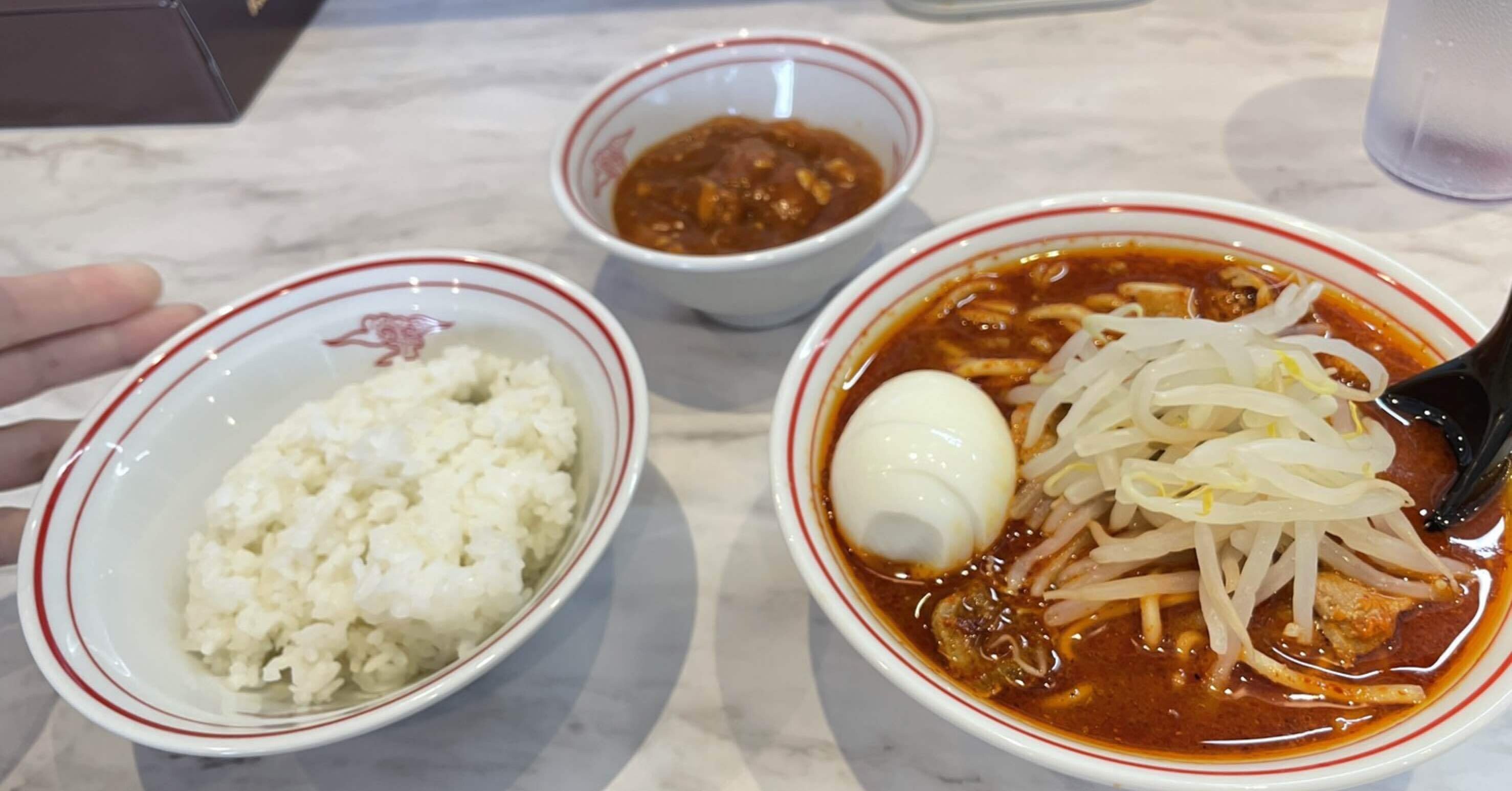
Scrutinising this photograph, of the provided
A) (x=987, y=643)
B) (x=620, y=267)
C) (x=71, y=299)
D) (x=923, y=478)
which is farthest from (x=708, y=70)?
(x=987, y=643)

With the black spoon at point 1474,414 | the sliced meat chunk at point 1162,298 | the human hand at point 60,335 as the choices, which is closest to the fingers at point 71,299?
the human hand at point 60,335

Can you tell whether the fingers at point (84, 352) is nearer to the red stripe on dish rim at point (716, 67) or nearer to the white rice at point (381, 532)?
the white rice at point (381, 532)

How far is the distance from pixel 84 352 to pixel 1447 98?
9.26 feet

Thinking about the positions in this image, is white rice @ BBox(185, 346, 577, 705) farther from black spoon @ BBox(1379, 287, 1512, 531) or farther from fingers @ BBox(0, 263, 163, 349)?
black spoon @ BBox(1379, 287, 1512, 531)

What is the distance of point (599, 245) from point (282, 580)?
30.3 inches

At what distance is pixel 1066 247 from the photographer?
5.41ft

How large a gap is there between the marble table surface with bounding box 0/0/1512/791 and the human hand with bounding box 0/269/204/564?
10.3 inches

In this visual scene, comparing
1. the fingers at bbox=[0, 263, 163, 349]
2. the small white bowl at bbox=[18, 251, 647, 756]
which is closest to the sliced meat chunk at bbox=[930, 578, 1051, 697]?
the small white bowl at bbox=[18, 251, 647, 756]

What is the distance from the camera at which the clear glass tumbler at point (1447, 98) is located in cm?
183

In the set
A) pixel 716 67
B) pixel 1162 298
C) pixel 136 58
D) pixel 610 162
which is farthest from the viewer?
pixel 136 58

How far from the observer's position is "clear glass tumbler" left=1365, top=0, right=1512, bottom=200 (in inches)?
72.1

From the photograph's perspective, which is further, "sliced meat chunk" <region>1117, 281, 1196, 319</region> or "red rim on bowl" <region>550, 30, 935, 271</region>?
"red rim on bowl" <region>550, 30, 935, 271</region>

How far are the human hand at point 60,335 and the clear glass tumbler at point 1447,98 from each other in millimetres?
2568

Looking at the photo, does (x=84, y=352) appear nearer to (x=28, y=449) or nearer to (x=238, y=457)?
(x=28, y=449)
